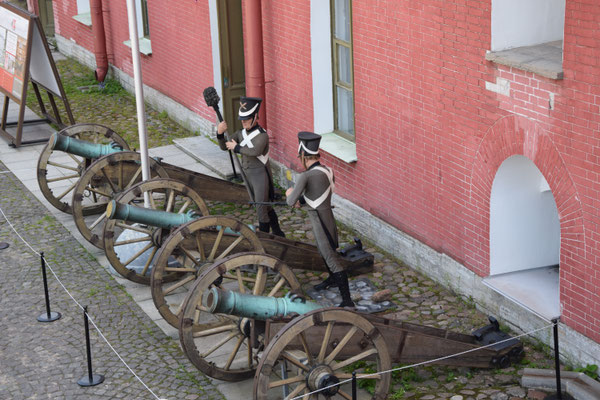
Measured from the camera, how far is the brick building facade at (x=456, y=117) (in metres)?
7.22

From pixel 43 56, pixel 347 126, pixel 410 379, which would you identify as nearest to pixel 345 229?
pixel 347 126

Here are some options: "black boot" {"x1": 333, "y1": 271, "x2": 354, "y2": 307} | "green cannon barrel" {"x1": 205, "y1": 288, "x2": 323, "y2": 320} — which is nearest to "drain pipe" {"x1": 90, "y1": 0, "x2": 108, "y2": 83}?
"black boot" {"x1": 333, "y1": 271, "x2": 354, "y2": 307}

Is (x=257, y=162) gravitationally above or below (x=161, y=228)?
above

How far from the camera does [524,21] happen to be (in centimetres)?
797

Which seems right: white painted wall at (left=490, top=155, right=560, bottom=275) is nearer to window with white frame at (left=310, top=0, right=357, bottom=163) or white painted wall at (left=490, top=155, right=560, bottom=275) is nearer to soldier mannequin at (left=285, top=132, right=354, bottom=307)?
soldier mannequin at (left=285, top=132, right=354, bottom=307)

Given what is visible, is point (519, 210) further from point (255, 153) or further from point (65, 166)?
point (65, 166)

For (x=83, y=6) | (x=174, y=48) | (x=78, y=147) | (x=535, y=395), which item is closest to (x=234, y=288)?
(x=78, y=147)

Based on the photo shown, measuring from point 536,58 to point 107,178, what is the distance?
16.3 feet

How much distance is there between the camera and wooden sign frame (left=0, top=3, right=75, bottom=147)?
1352 centimetres

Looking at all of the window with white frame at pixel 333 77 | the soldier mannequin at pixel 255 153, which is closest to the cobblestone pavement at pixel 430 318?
the soldier mannequin at pixel 255 153

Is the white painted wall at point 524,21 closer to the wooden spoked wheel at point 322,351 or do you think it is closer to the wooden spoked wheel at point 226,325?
the wooden spoked wheel at point 226,325

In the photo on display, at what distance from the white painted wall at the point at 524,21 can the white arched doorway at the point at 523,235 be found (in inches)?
37.8

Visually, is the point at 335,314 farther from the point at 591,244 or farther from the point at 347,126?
the point at 347,126

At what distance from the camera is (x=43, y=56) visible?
44.9ft
